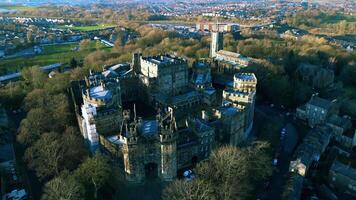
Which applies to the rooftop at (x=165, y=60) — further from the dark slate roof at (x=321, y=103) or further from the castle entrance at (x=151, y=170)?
the dark slate roof at (x=321, y=103)

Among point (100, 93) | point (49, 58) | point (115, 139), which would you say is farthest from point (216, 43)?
point (115, 139)

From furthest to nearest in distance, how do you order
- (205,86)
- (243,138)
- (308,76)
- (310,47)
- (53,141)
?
(310,47) < (308,76) < (205,86) < (243,138) < (53,141)

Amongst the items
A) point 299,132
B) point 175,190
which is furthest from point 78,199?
point 299,132

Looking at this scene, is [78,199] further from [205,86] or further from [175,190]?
[205,86]

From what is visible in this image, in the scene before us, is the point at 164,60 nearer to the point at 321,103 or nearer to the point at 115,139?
the point at 115,139

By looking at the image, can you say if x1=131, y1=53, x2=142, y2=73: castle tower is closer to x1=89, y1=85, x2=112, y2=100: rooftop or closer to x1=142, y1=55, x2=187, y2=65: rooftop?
x1=142, y1=55, x2=187, y2=65: rooftop

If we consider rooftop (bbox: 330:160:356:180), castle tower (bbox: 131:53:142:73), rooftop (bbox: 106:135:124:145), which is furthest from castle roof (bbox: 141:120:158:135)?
castle tower (bbox: 131:53:142:73)
